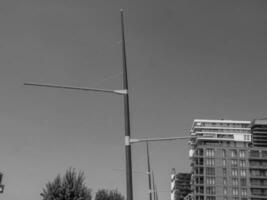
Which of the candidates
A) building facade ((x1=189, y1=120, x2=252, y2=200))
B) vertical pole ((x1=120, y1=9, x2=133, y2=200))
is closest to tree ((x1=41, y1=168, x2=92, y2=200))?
vertical pole ((x1=120, y1=9, x2=133, y2=200))

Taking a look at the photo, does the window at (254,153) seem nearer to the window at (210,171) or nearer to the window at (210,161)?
the window at (210,161)

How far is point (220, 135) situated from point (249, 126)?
27.7 metres

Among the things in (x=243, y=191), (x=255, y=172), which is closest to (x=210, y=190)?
(x=243, y=191)

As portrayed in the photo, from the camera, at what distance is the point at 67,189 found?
36.0m

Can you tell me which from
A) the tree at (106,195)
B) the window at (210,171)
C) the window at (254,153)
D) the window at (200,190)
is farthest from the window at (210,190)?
the tree at (106,195)

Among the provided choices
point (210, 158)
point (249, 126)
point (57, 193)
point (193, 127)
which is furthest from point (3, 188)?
point (249, 126)

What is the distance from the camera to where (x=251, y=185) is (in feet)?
408

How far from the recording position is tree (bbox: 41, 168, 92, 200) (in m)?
35.9

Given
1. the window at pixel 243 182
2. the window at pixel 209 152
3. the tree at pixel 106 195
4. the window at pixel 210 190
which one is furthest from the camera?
the window at pixel 209 152

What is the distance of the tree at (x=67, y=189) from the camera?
35.9 metres

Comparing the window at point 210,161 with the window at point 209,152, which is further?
the window at point 209,152

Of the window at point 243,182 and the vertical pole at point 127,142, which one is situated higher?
the window at point 243,182

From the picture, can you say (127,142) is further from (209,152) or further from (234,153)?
(234,153)

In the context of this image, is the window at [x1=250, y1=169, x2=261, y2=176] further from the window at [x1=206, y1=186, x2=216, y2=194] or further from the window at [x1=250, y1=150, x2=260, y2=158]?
the window at [x1=206, y1=186, x2=216, y2=194]
